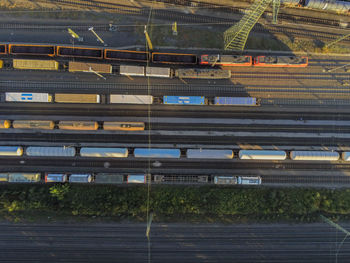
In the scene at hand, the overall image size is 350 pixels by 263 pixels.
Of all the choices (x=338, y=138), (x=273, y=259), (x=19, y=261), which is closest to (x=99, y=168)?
(x=19, y=261)

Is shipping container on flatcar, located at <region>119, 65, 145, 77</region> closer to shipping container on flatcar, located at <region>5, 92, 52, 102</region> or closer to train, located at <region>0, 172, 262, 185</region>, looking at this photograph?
shipping container on flatcar, located at <region>5, 92, 52, 102</region>

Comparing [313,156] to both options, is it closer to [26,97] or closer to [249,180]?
[249,180]

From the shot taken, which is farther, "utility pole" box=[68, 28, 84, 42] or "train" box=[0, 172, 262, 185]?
"utility pole" box=[68, 28, 84, 42]

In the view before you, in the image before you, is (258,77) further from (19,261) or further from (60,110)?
(19,261)

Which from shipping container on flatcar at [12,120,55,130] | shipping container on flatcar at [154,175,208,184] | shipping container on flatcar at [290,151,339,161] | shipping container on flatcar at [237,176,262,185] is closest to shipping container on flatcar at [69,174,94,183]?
shipping container on flatcar at [12,120,55,130]

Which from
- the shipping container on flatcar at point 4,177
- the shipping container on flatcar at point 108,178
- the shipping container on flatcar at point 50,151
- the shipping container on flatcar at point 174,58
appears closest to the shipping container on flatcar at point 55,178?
the shipping container on flatcar at point 50,151

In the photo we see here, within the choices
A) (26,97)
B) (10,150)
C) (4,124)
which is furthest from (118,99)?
(10,150)
